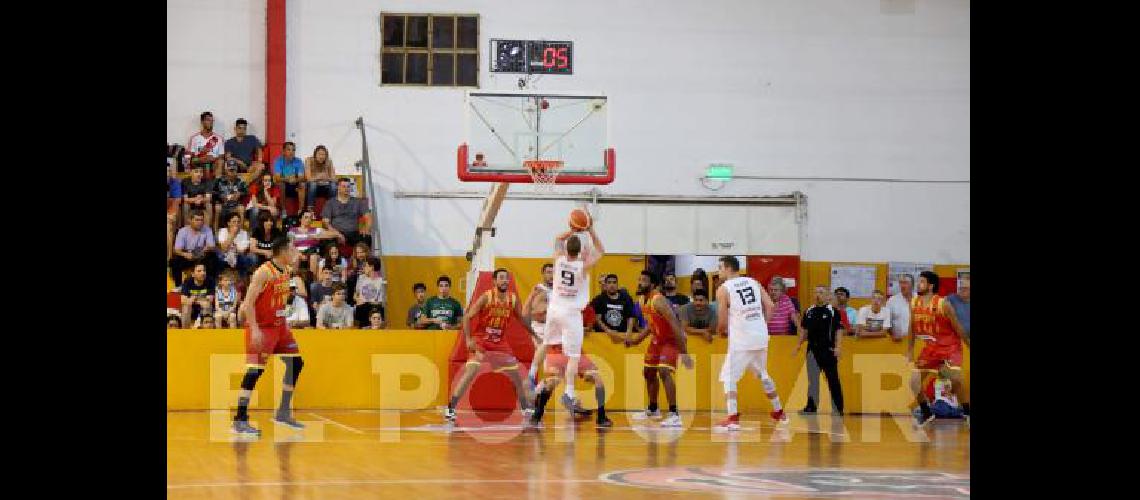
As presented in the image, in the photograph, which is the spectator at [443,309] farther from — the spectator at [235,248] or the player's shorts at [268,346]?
the player's shorts at [268,346]

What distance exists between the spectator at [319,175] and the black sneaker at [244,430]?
10.1m

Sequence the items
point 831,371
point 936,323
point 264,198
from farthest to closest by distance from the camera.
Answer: point 264,198, point 831,371, point 936,323

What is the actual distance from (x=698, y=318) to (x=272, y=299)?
7.88 metres

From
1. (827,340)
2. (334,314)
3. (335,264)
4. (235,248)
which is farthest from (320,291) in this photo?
(827,340)

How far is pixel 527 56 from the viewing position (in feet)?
85.3

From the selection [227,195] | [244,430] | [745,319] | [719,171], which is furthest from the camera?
[719,171]

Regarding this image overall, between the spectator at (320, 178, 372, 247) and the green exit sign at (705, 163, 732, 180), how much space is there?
681cm

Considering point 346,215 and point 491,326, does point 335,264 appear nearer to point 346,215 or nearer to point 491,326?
point 346,215

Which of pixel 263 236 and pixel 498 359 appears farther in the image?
pixel 263 236

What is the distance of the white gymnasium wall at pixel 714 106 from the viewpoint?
25.7 m

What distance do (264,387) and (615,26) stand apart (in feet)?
35.1

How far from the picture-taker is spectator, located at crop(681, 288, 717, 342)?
20.1 m

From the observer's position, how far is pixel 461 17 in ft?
85.1
